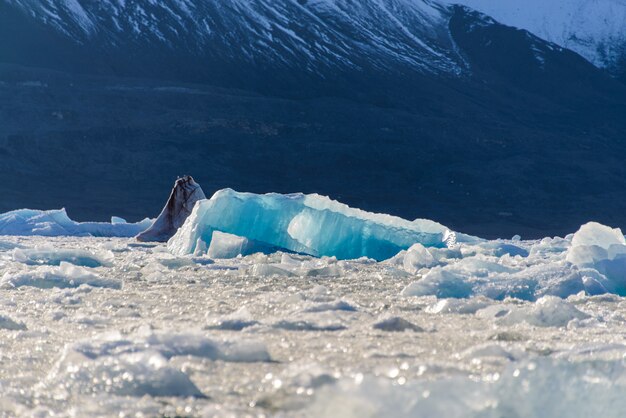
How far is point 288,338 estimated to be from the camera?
3.27 m

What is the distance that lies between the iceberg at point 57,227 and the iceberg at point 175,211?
3.30 meters

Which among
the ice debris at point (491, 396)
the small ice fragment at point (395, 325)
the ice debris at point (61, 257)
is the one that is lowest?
the ice debris at point (61, 257)

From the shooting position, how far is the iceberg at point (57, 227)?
1570 centimetres

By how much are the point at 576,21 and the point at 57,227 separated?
8912 cm

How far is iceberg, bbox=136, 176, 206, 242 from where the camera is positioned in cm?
1243

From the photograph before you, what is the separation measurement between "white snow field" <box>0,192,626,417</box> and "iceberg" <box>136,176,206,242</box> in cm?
576

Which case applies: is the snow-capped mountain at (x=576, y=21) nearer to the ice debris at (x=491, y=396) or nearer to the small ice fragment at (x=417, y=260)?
the small ice fragment at (x=417, y=260)

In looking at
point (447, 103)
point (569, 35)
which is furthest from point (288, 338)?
point (569, 35)

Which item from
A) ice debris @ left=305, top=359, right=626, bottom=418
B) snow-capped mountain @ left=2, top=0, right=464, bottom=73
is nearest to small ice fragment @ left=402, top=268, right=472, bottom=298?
ice debris @ left=305, top=359, right=626, bottom=418

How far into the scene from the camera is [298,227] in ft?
29.1

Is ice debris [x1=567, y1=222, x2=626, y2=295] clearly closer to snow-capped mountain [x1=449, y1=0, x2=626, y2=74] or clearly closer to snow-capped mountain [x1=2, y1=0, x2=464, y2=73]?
snow-capped mountain [x1=2, y1=0, x2=464, y2=73]

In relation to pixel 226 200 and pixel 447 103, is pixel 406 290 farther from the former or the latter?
pixel 447 103

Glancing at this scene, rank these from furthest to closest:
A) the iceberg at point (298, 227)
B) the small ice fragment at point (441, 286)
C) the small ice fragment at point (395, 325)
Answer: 1. the iceberg at point (298, 227)
2. the small ice fragment at point (441, 286)
3. the small ice fragment at point (395, 325)

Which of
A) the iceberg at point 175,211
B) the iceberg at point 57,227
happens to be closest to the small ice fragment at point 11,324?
the iceberg at point 175,211
